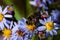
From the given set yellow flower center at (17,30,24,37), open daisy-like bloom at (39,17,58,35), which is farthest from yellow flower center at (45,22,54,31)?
yellow flower center at (17,30,24,37)

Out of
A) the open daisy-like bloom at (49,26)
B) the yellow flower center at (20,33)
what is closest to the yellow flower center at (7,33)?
the yellow flower center at (20,33)

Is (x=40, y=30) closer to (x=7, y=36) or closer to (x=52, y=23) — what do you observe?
(x=52, y=23)

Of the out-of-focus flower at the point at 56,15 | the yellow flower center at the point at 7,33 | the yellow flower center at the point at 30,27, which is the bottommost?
the yellow flower center at the point at 7,33

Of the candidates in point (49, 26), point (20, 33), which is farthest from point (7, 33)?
point (49, 26)

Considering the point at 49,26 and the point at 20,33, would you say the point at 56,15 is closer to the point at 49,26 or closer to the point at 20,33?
the point at 49,26

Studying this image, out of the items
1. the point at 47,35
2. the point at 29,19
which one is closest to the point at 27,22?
the point at 29,19

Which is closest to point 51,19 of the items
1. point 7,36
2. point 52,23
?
point 52,23

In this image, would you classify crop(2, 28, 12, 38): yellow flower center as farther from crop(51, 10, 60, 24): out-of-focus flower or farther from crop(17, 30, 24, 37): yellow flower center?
crop(51, 10, 60, 24): out-of-focus flower

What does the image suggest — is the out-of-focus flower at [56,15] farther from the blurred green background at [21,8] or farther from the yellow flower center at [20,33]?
the yellow flower center at [20,33]

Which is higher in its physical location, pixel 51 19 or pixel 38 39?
pixel 51 19

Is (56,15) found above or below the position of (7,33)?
above
